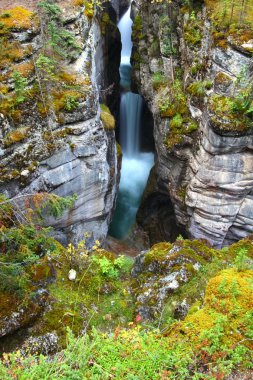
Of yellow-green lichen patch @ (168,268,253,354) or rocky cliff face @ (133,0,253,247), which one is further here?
rocky cliff face @ (133,0,253,247)

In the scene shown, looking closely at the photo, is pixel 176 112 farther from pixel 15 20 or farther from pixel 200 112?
pixel 15 20

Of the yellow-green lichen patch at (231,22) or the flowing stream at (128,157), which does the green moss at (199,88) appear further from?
the flowing stream at (128,157)


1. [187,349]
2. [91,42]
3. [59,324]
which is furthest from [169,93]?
[187,349]

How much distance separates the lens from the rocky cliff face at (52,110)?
11469 mm

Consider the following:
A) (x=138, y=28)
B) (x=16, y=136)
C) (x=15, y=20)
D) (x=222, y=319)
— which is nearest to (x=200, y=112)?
(x=138, y=28)

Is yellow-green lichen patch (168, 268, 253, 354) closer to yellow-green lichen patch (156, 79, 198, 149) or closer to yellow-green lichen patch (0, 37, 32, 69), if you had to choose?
yellow-green lichen patch (0, 37, 32, 69)

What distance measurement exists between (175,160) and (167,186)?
1.91 meters

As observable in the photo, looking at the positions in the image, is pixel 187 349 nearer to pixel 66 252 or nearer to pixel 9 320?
pixel 9 320

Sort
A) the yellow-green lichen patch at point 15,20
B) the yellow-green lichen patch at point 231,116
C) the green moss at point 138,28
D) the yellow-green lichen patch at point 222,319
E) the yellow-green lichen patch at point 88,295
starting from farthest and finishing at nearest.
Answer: the green moss at point 138,28 → the yellow-green lichen patch at point 231,116 → the yellow-green lichen patch at point 15,20 → the yellow-green lichen patch at point 88,295 → the yellow-green lichen patch at point 222,319

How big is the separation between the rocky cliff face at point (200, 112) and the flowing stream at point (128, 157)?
281 cm

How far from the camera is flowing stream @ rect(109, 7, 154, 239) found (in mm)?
21562

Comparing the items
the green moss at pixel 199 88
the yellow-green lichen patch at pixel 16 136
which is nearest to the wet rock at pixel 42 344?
the yellow-green lichen patch at pixel 16 136

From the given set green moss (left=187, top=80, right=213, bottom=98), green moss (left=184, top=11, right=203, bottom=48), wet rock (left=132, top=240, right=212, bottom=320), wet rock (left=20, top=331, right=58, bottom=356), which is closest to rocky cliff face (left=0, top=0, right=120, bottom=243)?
green moss (left=187, top=80, right=213, bottom=98)

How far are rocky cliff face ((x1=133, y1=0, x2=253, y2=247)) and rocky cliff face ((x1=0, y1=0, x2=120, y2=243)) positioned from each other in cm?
405
